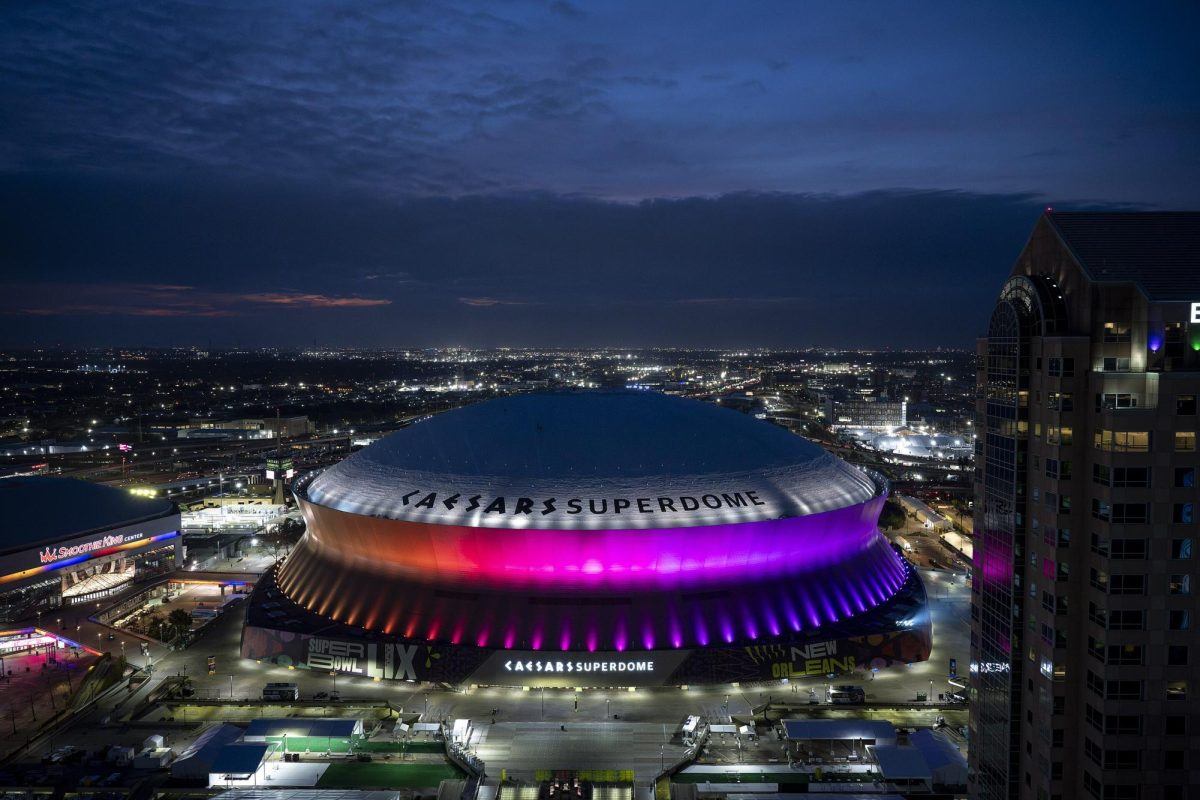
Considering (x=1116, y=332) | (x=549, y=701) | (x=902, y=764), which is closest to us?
(x=1116, y=332)

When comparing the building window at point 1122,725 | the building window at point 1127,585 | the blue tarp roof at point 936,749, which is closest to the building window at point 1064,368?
the building window at point 1127,585

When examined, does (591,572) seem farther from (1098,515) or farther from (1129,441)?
(1129,441)

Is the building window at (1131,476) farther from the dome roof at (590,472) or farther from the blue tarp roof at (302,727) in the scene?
the blue tarp roof at (302,727)

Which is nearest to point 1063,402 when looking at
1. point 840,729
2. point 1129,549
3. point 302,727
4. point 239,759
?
point 1129,549

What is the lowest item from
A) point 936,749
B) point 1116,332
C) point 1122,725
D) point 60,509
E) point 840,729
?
point 936,749

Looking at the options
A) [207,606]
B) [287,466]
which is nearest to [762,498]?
[207,606]

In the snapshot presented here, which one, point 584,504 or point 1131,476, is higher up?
point 1131,476

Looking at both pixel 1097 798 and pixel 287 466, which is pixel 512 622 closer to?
pixel 1097 798
